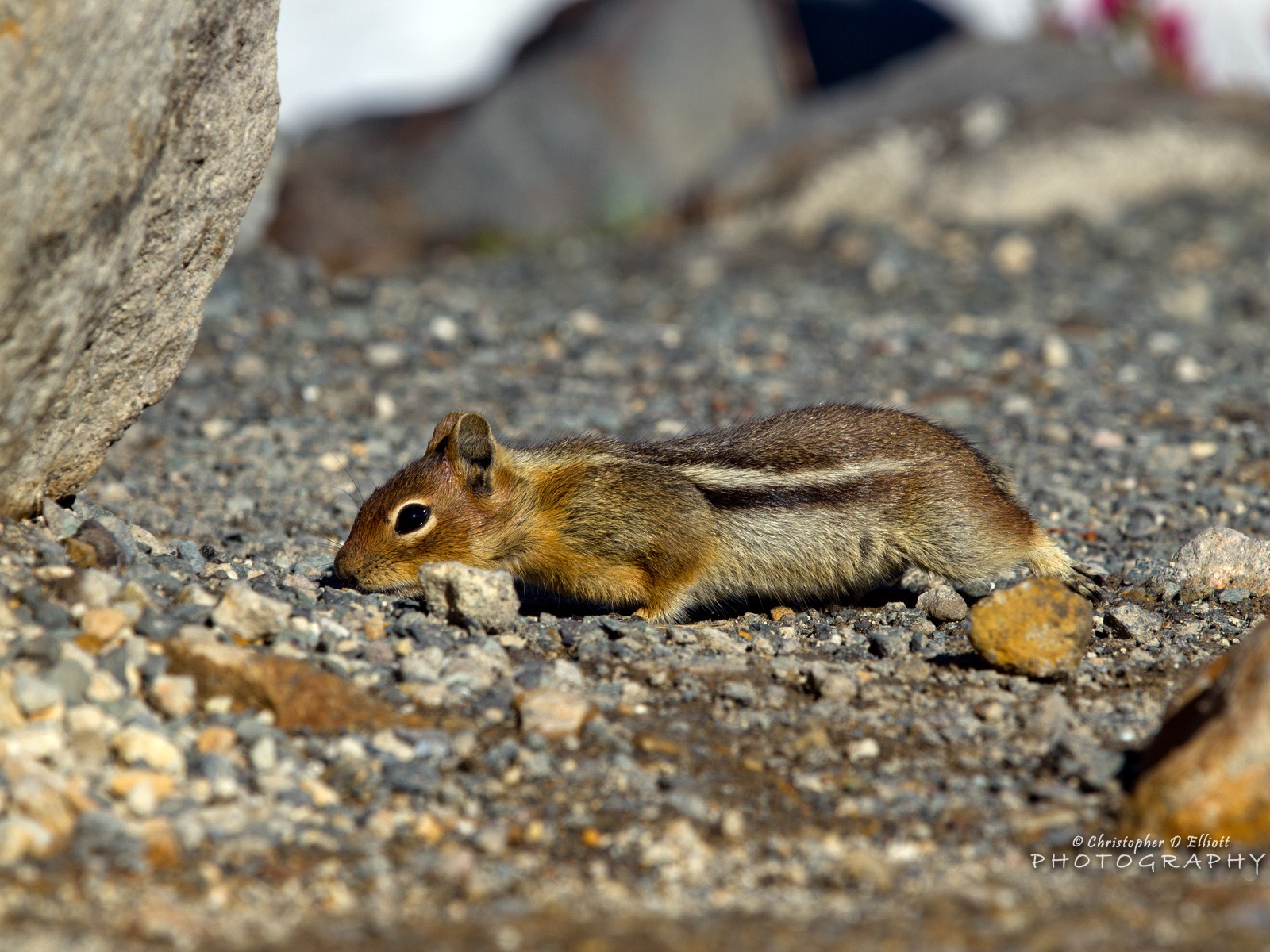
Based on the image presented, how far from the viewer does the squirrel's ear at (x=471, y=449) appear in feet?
17.0

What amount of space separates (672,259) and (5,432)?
8083 millimetres

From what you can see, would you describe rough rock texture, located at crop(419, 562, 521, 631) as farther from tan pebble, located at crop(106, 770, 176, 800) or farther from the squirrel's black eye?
tan pebble, located at crop(106, 770, 176, 800)

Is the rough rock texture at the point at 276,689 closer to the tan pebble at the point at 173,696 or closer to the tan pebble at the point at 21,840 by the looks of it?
the tan pebble at the point at 173,696

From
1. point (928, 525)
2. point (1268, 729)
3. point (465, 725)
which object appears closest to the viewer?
point (1268, 729)

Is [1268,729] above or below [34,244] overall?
below

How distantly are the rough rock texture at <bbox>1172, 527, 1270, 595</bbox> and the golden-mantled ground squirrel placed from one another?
15.6 inches

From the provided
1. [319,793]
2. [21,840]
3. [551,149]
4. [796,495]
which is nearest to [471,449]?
[796,495]

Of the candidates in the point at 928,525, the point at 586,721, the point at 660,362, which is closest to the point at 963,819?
the point at 586,721

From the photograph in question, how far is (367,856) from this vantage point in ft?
10.4

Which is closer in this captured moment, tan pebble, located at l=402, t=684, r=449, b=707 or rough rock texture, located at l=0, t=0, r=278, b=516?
rough rock texture, located at l=0, t=0, r=278, b=516

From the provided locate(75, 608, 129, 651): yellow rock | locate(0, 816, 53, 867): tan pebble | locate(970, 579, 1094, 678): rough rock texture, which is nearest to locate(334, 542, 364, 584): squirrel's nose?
locate(75, 608, 129, 651): yellow rock

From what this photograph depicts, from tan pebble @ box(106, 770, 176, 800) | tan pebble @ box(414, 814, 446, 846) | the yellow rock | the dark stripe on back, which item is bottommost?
the dark stripe on back

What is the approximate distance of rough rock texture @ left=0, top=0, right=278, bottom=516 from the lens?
11.4 ft

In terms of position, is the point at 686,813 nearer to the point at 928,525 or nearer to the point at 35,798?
the point at 35,798
